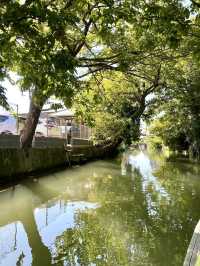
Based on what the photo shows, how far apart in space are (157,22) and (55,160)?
16422 mm

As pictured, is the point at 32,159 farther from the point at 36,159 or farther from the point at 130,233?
the point at 130,233

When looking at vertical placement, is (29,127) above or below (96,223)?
above

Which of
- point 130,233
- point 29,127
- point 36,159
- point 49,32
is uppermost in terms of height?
point 49,32

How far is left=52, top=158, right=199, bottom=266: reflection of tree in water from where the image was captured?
7.01 meters

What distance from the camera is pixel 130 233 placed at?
879 centimetres

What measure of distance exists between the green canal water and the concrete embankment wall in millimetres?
864

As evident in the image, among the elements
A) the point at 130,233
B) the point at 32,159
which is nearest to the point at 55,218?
the point at 130,233

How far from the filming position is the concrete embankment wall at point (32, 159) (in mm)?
16125

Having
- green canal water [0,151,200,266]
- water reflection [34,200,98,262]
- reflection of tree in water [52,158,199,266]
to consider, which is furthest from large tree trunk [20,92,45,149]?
water reflection [34,200,98,262]

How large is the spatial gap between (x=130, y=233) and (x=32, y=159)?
436 inches

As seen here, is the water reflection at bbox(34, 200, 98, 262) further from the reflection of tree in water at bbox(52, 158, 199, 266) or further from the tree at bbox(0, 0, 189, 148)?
the tree at bbox(0, 0, 189, 148)

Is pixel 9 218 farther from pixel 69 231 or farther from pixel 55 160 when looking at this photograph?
pixel 55 160

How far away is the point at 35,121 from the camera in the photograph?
62.1ft

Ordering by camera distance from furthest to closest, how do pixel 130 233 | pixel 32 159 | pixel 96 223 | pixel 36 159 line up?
pixel 36 159, pixel 32 159, pixel 96 223, pixel 130 233
